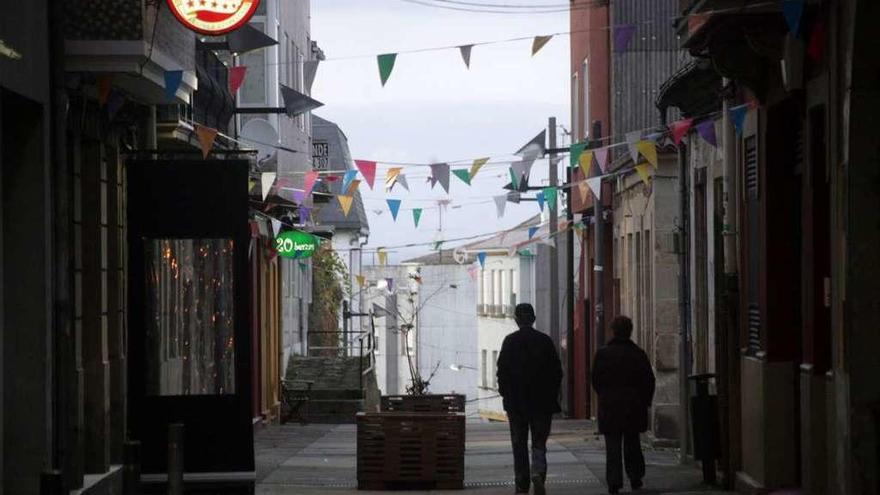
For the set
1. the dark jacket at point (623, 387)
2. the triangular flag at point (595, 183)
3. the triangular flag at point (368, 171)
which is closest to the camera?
the dark jacket at point (623, 387)

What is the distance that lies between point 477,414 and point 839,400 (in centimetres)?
6783

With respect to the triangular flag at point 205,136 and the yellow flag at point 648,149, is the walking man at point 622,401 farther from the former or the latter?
the triangular flag at point 205,136

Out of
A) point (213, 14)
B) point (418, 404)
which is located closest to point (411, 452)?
point (418, 404)

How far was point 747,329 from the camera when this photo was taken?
19.1 meters

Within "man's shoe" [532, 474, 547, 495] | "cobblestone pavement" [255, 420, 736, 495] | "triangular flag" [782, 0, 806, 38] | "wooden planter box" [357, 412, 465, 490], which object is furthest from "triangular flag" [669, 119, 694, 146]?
"triangular flag" [782, 0, 806, 38]

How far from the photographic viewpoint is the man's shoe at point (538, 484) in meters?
18.5

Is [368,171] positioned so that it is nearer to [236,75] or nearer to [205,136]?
[205,136]

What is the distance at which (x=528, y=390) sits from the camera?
1897 centimetres

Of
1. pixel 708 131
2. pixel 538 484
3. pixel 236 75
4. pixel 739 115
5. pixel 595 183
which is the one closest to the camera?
pixel 538 484

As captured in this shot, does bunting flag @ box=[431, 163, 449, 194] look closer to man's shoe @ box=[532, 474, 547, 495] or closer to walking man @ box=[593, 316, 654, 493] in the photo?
walking man @ box=[593, 316, 654, 493]

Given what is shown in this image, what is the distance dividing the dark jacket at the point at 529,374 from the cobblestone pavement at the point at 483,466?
138cm

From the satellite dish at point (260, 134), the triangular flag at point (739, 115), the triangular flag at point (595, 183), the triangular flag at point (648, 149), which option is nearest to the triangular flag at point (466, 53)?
the triangular flag at point (739, 115)

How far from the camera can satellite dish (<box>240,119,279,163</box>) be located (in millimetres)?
36688

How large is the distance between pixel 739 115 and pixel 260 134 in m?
19.0
